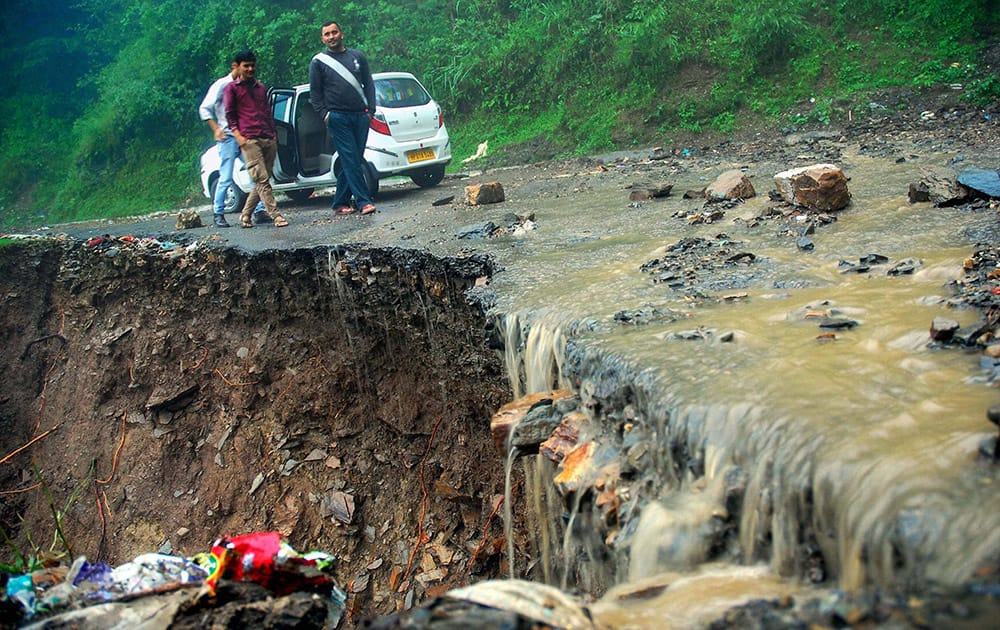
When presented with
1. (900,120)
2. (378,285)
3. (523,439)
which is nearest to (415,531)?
(378,285)

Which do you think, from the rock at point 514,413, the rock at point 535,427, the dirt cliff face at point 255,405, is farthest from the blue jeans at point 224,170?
the rock at point 535,427

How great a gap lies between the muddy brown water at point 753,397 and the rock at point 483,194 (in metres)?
1.62

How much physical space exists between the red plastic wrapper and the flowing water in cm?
96

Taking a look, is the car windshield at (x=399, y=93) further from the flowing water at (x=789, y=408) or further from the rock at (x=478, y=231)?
the flowing water at (x=789, y=408)

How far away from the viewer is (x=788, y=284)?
364 centimetres

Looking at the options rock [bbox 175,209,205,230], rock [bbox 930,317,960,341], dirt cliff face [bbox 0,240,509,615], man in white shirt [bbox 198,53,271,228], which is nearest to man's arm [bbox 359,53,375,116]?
man in white shirt [bbox 198,53,271,228]

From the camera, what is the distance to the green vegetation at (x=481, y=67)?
1031 cm

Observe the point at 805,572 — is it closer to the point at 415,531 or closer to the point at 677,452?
the point at 677,452

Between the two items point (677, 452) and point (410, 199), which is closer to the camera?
point (677, 452)

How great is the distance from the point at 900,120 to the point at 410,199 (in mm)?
5770

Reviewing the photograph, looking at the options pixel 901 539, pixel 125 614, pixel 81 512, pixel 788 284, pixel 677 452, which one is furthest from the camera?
pixel 81 512

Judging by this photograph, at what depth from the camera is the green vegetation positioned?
10.3 metres

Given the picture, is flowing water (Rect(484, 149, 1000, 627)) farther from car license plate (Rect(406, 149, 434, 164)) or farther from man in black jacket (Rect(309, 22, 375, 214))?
car license plate (Rect(406, 149, 434, 164))

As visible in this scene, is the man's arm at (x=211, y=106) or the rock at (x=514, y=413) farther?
the man's arm at (x=211, y=106)
